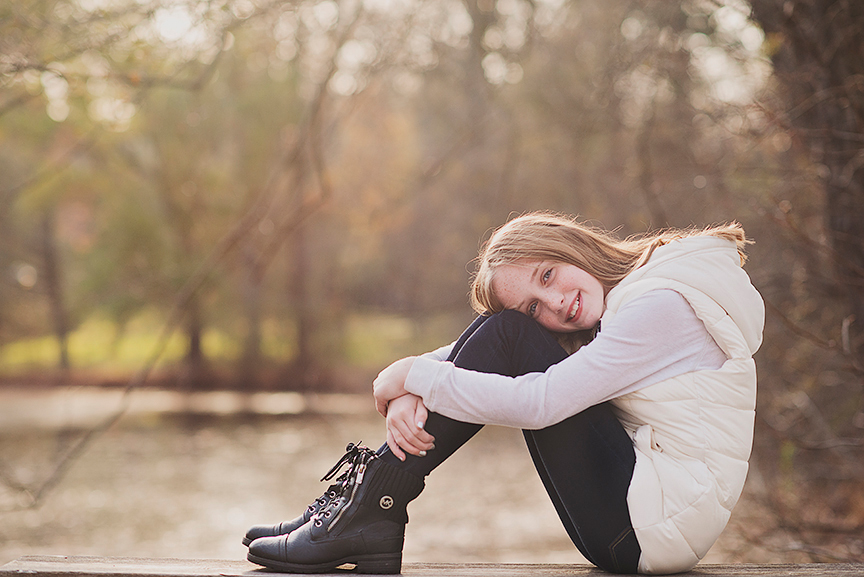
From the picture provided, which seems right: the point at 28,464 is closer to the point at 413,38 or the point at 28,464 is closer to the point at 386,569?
the point at 413,38

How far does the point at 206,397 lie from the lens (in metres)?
12.4

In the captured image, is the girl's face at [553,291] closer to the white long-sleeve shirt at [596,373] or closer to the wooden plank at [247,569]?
the white long-sleeve shirt at [596,373]

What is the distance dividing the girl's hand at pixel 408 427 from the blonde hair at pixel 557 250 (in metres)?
0.31

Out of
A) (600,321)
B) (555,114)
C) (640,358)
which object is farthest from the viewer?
(555,114)

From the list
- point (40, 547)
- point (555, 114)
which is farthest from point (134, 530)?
point (555, 114)

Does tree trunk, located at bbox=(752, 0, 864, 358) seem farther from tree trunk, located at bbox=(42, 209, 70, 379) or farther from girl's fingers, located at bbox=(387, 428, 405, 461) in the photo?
tree trunk, located at bbox=(42, 209, 70, 379)

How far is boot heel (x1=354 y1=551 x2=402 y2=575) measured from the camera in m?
1.69

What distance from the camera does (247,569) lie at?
170cm

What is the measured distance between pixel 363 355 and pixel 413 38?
7.14 meters

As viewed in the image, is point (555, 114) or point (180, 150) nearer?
point (555, 114)

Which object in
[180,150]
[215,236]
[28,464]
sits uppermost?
[180,150]

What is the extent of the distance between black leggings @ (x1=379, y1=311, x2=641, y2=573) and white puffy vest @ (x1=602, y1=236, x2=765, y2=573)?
0.04 meters

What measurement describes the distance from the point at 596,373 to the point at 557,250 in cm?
34

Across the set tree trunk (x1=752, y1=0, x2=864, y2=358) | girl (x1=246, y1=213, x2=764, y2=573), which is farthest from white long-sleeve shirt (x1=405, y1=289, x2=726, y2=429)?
tree trunk (x1=752, y1=0, x2=864, y2=358)
